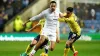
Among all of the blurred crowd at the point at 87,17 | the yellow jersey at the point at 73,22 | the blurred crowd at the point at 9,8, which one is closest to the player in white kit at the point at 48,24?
the yellow jersey at the point at 73,22

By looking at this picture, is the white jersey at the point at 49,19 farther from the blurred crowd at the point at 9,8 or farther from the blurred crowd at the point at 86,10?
the blurred crowd at the point at 9,8

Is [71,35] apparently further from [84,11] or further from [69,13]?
[84,11]

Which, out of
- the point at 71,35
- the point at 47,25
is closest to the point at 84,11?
the point at 71,35

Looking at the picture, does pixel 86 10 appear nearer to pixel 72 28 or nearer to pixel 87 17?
pixel 87 17

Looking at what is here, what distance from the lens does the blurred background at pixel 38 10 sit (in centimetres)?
3625

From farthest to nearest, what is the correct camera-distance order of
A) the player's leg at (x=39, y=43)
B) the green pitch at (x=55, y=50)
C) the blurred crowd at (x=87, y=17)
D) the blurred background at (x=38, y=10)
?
1. the blurred crowd at (x=87, y=17)
2. the blurred background at (x=38, y=10)
3. the green pitch at (x=55, y=50)
4. the player's leg at (x=39, y=43)

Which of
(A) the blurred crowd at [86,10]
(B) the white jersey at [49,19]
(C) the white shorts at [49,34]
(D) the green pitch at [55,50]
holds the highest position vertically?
(B) the white jersey at [49,19]

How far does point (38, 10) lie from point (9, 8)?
3.05 meters

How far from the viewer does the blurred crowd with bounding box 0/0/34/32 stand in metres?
38.1

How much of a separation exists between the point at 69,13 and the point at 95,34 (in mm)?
17868

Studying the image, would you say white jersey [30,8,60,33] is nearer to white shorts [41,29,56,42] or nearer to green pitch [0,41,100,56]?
white shorts [41,29,56,42]

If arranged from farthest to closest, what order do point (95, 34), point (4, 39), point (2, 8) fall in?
1. point (2, 8)
2. point (95, 34)
3. point (4, 39)

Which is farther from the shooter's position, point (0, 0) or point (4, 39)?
point (0, 0)

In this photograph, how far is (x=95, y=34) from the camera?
35781 millimetres
